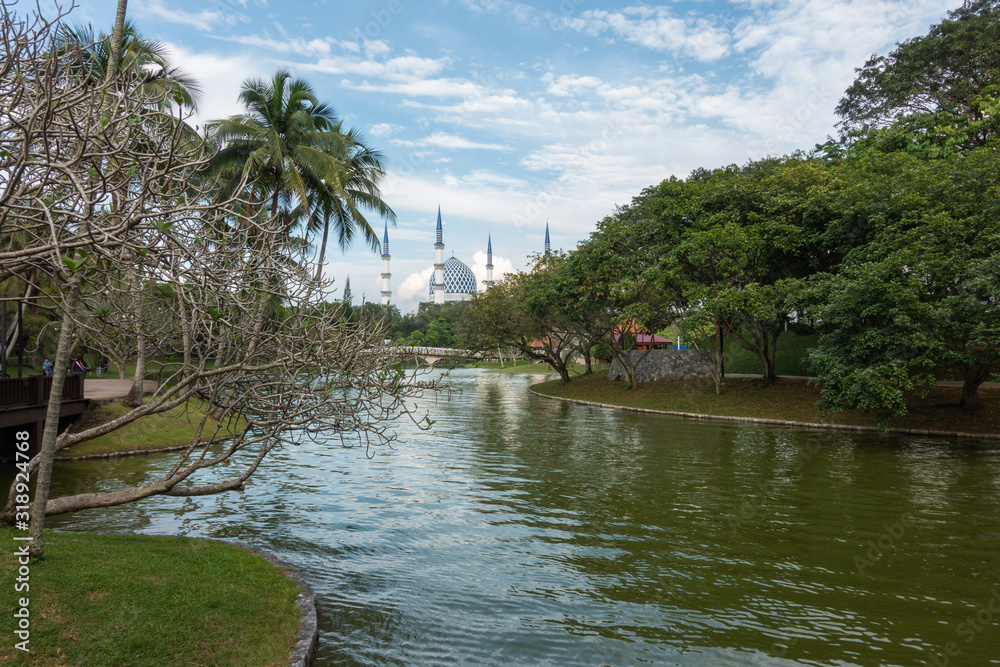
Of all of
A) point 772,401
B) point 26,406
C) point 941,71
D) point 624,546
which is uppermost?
point 941,71

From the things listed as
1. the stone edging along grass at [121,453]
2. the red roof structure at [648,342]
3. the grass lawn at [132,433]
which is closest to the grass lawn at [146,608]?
the stone edging along grass at [121,453]

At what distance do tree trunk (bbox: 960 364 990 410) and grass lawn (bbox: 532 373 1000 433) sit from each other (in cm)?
34

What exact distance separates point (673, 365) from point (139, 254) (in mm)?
36007

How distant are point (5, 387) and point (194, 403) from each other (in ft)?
33.1

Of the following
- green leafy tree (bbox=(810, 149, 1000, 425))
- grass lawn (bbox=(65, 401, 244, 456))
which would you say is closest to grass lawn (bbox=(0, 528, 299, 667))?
grass lawn (bbox=(65, 401, 244, 456))

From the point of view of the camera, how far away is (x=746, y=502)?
14211 mm

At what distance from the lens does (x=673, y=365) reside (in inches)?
1518

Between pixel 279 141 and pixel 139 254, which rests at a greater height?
pixel 279 141

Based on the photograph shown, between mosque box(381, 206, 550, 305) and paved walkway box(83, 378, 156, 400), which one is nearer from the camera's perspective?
paved walkway box(83, 378, 156, 400)

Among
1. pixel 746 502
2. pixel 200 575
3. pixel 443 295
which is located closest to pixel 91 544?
pixel 200 575

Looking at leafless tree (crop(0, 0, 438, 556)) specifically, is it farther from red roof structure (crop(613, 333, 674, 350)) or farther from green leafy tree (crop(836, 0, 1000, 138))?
red roof structure (crop(613, 333, 674, 350))

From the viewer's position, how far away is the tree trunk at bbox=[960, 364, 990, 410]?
2356 cm

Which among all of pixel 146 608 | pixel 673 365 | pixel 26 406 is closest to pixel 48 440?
pixel 146 608

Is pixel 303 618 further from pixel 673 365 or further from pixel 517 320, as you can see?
pixel 517 320
